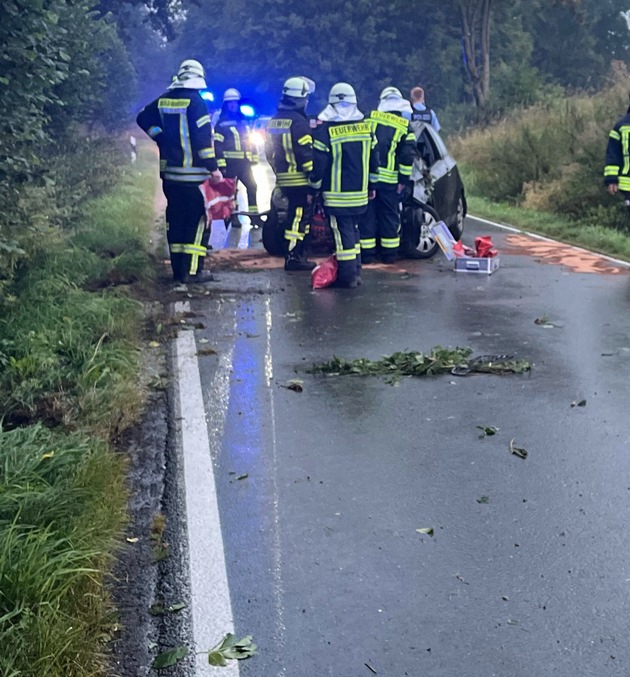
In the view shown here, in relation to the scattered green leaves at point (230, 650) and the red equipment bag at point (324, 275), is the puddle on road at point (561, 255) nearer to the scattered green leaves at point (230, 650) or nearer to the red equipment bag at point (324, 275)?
the red equipment bag at point (324, 275)

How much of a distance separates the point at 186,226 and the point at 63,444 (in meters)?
5.85

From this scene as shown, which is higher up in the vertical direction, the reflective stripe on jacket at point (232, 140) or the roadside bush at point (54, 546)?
the reflective stripe on jacket at point (232, 140)

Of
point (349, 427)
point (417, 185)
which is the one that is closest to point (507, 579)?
point (349, 427)

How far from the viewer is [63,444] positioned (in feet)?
16.1

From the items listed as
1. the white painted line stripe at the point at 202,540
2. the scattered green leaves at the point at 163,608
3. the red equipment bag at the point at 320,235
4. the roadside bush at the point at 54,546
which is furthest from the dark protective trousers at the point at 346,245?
the scattered green leaves at the point at 163,608

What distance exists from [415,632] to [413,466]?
174 centimetres

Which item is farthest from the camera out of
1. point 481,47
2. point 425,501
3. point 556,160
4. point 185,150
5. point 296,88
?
point 481,47

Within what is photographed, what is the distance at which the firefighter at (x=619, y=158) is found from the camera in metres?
11.8

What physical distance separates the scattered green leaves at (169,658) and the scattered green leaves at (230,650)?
96mm

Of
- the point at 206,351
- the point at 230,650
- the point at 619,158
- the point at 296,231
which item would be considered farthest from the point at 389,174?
the point at 230,650

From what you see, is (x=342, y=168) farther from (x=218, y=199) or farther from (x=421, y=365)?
(x=421, y=365)

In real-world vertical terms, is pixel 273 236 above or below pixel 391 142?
below

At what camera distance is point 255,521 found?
14.9 feet

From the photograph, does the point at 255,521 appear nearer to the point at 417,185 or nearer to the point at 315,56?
the point at 417,185
